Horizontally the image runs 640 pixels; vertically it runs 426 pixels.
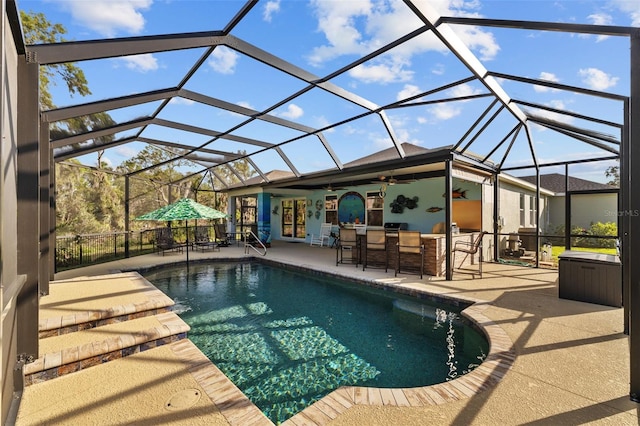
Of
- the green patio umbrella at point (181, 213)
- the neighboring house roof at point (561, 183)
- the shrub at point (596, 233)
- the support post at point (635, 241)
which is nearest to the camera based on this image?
the support post at point (635, 241)

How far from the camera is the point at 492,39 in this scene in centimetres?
387

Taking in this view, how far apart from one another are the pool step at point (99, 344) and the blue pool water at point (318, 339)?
594 mm

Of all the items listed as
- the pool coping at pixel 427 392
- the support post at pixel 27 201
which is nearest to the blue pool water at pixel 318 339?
the pool coping at pixel 427 392

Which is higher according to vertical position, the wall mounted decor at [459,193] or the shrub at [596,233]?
the wall mounted decor at [459,193]

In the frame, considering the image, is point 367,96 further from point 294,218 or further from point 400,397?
point 294,218

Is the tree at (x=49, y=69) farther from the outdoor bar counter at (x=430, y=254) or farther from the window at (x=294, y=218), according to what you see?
the outdoor bar counter at (x=430, y=254)

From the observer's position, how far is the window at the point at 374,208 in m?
11.6

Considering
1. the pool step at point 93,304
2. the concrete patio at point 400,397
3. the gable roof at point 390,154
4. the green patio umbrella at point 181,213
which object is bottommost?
the concrete patio at point 400,397

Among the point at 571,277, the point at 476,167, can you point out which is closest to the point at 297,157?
the point at 476,167

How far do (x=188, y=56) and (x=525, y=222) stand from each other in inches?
519

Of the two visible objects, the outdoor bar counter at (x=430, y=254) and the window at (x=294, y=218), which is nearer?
the outdoor bar counter at (x=430, y=254)

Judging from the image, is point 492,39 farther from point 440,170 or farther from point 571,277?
point 440,170

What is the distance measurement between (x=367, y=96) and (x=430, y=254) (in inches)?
156

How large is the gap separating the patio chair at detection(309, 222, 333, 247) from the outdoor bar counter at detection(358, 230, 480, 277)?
16.8 ft
